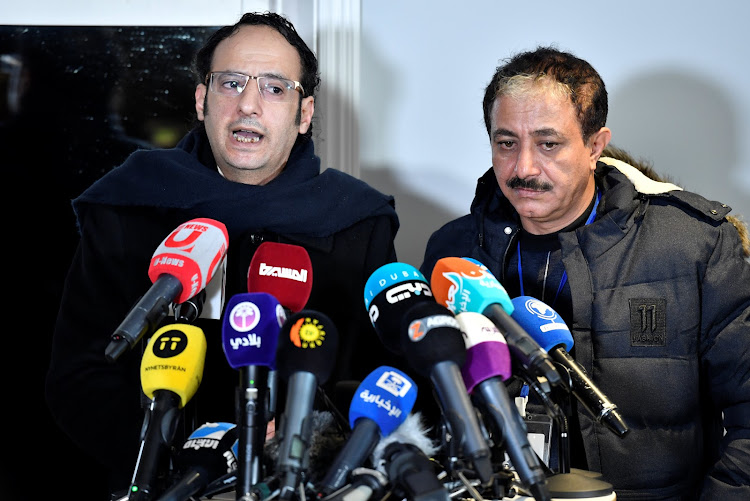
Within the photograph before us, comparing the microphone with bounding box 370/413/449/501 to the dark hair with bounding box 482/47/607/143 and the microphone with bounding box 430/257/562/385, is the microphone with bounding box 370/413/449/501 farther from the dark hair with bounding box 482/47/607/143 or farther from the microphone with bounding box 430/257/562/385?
the dark hair with bounding box 482/47/607/143

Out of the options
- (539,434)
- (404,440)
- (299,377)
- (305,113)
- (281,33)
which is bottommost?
(539,434)

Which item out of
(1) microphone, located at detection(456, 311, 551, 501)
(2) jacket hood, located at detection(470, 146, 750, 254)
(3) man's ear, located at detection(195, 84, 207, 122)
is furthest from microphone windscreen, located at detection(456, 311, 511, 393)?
(3) man's ear, located at detection(195, 84, 207, 122)

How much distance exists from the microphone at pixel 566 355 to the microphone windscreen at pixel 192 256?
1.58 ft

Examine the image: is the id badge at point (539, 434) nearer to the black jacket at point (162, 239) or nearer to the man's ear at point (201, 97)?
the black jacket at point (162, 239)

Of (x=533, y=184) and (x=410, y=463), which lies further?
(x=533, y=184)

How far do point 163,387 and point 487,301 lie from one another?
0.46 meters

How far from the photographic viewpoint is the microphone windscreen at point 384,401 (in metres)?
1.01

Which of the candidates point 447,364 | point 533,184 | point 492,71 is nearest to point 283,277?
point 447,364

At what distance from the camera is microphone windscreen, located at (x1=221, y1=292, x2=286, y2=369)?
41.1 inches

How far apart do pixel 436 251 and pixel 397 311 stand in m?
0.93

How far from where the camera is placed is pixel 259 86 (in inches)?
66.6

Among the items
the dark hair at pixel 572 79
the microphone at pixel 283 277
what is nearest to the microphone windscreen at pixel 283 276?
the microphone at pixel 283 277

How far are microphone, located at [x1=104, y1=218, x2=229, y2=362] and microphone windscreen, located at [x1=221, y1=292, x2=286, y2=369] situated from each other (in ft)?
0.31

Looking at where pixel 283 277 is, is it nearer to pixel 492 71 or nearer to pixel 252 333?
pixel 252 333
